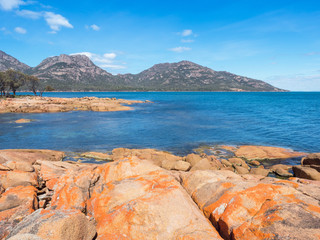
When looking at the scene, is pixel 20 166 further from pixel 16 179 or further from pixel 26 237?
pixel 26 237

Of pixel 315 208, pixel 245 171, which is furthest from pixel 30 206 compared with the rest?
pixel 245 171

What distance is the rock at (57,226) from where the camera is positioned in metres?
5.42

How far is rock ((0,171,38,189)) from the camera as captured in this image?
32.7ft

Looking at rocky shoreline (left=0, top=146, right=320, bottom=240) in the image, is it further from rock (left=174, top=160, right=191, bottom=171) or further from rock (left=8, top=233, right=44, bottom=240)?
rock (left=174, top=160, right=191, bottom=171)

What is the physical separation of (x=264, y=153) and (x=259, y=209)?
18860mm

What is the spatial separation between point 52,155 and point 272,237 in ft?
70.0

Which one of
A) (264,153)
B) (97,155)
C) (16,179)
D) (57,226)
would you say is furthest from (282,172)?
(16,179)

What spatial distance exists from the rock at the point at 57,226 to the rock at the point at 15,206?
1797 mm

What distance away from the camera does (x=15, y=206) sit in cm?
816

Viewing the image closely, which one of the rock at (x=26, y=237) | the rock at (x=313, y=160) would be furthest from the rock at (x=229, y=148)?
the rock at (x=26, y=237)

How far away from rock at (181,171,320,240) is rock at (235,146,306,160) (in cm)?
1478

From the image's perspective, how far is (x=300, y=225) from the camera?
5.42 m

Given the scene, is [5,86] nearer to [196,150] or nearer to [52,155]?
[52,155]

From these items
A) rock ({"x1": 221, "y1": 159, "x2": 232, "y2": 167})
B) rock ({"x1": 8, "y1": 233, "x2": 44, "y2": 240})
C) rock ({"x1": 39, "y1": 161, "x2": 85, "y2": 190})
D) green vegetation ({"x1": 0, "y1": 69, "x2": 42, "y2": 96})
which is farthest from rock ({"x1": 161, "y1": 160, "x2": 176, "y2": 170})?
green vegetation ({"x1": 0, "y1": 69, "x2": 42, "y2": 96})
